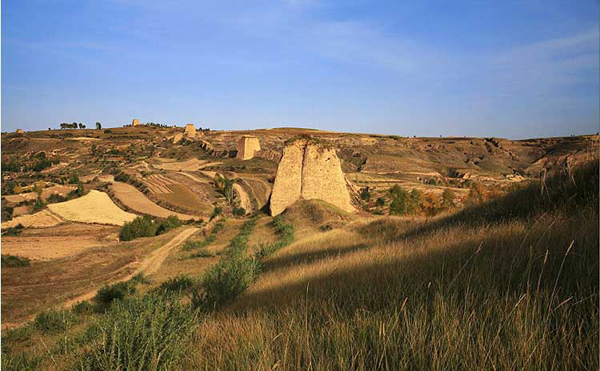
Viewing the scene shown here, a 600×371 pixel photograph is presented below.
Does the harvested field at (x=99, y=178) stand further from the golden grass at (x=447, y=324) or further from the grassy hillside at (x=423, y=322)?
the golden grass at (x=447, y=324)

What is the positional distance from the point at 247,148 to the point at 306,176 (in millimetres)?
60573

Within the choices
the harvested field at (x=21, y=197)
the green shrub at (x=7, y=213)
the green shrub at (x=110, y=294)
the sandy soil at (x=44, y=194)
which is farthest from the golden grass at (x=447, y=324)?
the harvested field at (x=21, y=197)

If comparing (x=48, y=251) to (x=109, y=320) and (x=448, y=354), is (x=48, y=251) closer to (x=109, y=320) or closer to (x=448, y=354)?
(x=109, y=320)

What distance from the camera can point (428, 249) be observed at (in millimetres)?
4289

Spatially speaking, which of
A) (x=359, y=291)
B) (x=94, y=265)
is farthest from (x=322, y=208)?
(x=359, y=291)

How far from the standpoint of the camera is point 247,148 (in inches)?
3223

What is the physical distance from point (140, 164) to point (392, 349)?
7748 cm

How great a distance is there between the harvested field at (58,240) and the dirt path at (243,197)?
15.4 metres

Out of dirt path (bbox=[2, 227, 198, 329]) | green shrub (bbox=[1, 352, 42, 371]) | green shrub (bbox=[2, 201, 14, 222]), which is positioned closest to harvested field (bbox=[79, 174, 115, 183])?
green shrub (bbox=[2, 201, 14, 222])

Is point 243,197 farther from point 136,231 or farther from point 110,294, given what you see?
point 110,294

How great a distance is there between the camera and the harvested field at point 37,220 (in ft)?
120

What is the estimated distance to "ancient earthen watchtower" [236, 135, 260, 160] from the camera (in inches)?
3209

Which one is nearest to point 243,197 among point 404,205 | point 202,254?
point 404,205

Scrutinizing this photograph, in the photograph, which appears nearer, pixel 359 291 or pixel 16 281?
pixel 359 291
